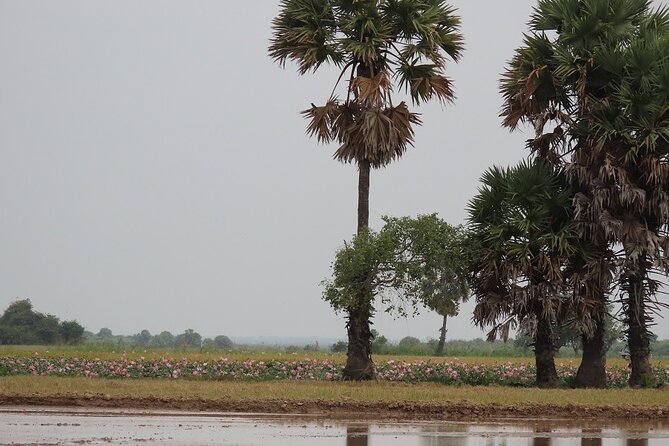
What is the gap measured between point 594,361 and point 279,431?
12.2 meters

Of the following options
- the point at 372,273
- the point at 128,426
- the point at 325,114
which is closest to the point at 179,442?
the point at 128,426

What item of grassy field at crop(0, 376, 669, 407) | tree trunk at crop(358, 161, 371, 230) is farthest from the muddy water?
tree trunk at crop(358, 161, 371, 230)

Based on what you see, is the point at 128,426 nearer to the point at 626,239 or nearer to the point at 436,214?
the point at 436,214

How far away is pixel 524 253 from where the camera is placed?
81.6ft

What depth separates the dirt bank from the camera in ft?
62.5

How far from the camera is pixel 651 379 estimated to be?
83.5ft

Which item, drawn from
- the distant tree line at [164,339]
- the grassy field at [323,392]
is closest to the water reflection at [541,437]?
the grassy field at [323,392]

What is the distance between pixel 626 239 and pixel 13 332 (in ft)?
143

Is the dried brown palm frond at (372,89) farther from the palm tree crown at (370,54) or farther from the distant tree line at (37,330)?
the distant tree line at (37,330)

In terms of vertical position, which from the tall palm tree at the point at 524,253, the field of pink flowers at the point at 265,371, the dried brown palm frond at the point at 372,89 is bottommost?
the field of pink flowers at the point at 265,371

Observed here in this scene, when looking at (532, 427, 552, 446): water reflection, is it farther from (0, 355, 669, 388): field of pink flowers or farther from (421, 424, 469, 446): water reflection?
(0, 355, 669, 388): field of pink flowers

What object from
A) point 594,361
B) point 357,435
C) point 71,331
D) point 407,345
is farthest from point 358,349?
point 71,331

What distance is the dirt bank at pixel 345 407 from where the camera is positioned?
19047 mm

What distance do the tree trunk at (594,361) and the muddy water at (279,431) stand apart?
23.1 ft
